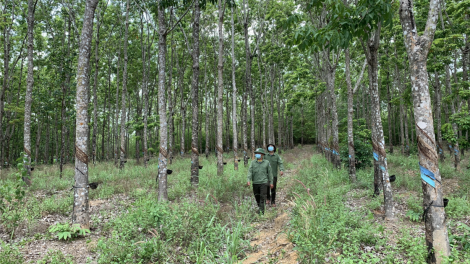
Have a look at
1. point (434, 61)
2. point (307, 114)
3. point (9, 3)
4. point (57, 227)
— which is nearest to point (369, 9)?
point (57, 227)

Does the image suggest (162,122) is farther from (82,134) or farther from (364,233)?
(364,233)

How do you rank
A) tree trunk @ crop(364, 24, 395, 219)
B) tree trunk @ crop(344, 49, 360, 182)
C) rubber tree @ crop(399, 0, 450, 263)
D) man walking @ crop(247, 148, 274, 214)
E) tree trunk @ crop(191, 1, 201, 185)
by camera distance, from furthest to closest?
tree trunk @ crop(191, 1, 201, 185) < tree trunk @ crop(344, 49, 360, 182) < man walking @ crop(247, 148, 274, 214) < tree trunk @ crop(364, 24, 395, 219) < rubber tree @ crop(399, 0, 450, 263)

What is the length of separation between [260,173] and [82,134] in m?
4.30

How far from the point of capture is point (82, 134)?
199 inches

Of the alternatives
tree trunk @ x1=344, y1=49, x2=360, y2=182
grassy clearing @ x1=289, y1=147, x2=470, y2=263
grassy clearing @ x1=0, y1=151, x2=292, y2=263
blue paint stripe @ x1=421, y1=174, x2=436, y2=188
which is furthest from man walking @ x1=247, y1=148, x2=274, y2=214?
tree trunk @ x1=344, y1=49, x2=360, y2=182

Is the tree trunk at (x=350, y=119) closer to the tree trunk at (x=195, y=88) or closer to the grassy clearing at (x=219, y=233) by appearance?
the grassy clearing at (x=219, y=233)

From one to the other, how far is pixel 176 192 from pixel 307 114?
36355 millimetres

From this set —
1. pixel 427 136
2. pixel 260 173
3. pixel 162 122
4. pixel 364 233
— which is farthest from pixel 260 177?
pixel 427 136

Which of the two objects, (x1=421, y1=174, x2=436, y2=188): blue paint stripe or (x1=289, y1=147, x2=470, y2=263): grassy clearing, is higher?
(x1=421, y1=174, x2=436, y2=188): blue paint stripe

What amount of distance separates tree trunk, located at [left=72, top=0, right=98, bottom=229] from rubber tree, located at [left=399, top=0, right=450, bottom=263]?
5957 mm

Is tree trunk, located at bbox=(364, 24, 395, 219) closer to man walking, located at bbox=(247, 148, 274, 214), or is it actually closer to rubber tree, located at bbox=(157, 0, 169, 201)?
man walking, located at bbox=(247, 148, 274, 214)

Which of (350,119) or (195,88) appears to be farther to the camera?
(195,88)

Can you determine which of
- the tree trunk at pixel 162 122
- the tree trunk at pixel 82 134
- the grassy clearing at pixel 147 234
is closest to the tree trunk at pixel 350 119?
the grassy clearing at pixel 147 234

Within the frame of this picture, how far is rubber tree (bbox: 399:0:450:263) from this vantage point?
3174 mm
